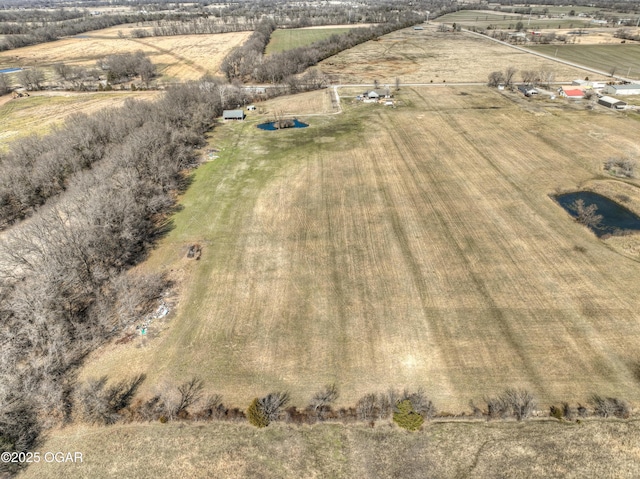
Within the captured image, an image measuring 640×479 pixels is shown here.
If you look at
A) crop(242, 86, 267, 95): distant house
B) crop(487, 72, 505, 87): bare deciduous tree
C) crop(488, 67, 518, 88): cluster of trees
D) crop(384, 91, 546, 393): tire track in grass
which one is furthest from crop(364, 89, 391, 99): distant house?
crop(488, 67, 518, 88): cluster of trees

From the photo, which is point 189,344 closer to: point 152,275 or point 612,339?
point 152,275

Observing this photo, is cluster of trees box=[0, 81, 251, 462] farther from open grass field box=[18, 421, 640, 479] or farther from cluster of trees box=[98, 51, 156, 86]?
cluster of trees box=[98, 51, 156, 86]

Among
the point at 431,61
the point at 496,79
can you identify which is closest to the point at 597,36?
the point at 431,61

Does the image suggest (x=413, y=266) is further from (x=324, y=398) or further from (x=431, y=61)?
(x=431, y=61)

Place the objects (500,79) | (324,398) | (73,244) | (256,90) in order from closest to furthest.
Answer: (324,398)
(73,244)
(500,79)
(256,90)

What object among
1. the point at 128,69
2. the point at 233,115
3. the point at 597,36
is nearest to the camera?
the point at 233,115
